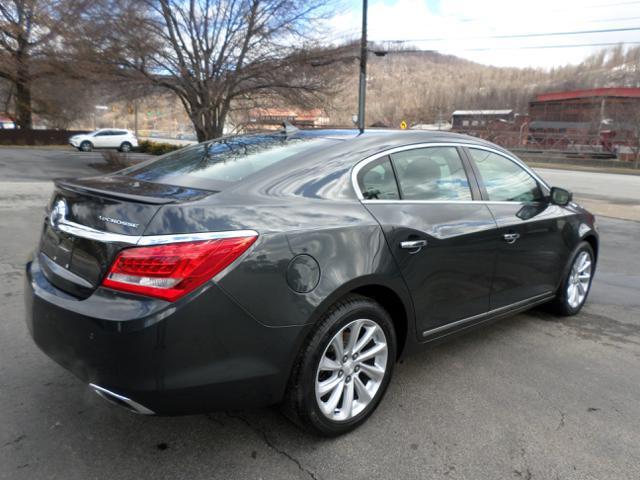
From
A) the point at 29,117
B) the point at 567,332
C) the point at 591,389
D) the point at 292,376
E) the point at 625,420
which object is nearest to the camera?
the point at 292,376

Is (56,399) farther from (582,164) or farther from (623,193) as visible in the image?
(582,164)

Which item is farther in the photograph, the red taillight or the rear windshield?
the rear windshield

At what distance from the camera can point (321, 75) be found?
1912 centimetres

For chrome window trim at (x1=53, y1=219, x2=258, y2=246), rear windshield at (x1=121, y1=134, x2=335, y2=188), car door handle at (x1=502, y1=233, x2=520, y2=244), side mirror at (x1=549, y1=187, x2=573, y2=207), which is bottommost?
car door handle at (x1=502, y1=233, x2=520, y2=244)

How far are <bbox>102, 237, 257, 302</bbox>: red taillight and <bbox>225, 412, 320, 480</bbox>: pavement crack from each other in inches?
40.2

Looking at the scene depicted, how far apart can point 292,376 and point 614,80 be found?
341 feet

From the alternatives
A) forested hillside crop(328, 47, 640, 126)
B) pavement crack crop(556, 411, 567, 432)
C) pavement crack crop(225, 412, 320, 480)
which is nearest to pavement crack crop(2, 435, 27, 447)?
pavement crack crop(225, 412, 320, 480)

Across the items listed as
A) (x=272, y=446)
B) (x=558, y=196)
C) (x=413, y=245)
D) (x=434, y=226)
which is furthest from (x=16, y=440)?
(x=558, y=196)

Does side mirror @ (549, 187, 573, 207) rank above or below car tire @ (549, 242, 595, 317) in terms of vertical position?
above

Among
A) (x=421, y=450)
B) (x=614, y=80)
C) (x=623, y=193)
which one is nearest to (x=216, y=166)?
(x=421, y=450)

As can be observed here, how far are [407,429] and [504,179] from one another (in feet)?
6.70

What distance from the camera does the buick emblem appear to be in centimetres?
255

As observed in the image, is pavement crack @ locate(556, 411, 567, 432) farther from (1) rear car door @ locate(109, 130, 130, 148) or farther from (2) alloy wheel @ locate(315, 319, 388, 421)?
(1) rear car door @ locate(109, 130, 130, 148)

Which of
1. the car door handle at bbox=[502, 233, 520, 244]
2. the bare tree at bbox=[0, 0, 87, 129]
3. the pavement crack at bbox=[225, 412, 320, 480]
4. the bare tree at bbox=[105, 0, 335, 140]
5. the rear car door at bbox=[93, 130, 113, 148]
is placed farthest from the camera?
the rear car door at bbox=[93, 130, 113, 148]
